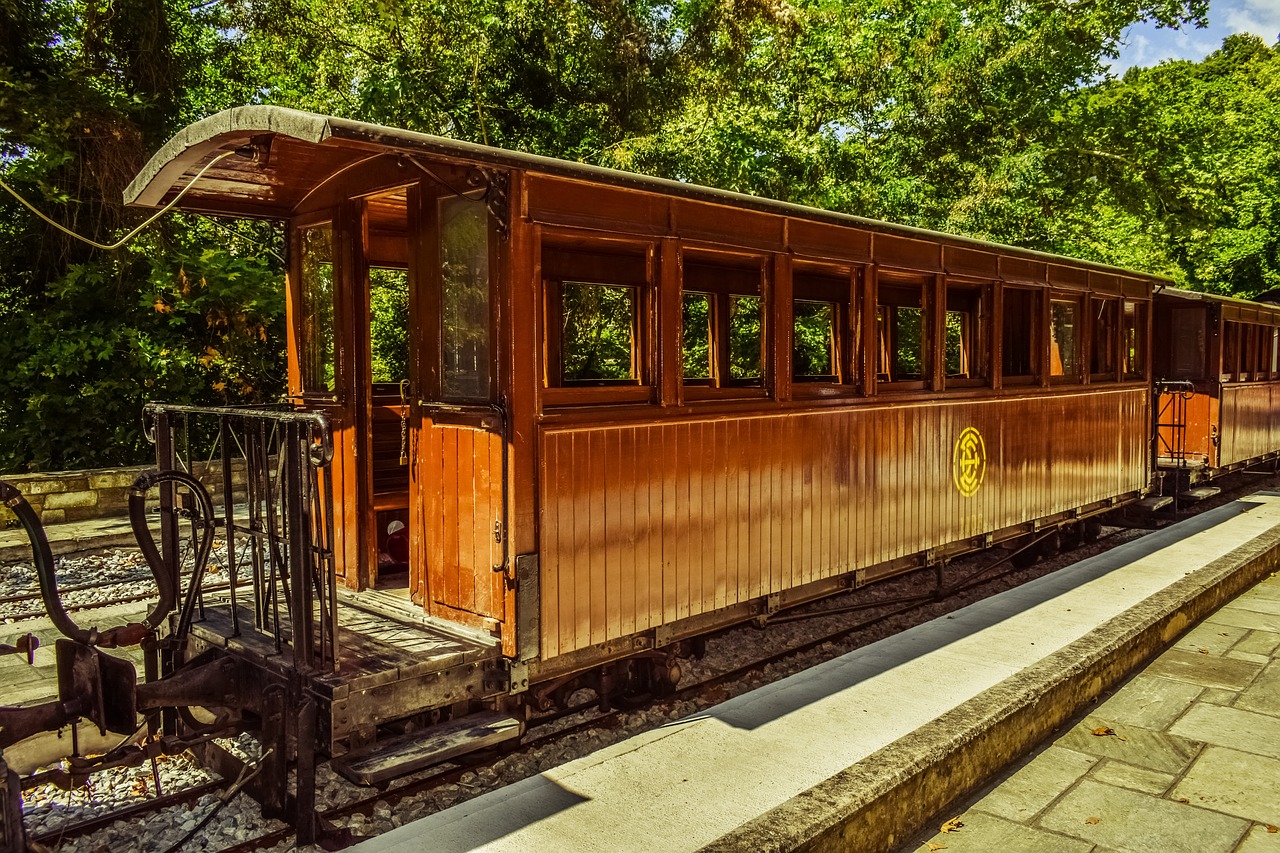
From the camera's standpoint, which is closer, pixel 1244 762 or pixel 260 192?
pixel 1244 762

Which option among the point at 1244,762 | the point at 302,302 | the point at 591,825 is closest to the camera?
the point at 591,825

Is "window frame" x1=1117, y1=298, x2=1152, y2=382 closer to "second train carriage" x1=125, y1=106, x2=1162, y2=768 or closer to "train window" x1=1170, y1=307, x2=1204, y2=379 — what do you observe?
"train window" x1=1170, y1=307, x2=1204, y2=379

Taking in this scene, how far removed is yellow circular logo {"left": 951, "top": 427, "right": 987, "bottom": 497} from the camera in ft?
24.9

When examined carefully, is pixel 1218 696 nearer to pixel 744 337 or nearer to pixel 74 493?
pixel 744 337

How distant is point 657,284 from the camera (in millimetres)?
5035

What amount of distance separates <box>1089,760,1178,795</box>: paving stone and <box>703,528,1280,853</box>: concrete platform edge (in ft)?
1.15

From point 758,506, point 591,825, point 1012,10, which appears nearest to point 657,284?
point 758,506

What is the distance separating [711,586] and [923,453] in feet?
8.59

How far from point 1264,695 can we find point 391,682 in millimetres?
5068

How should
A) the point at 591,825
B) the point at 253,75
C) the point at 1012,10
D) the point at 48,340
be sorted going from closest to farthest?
1. the point at 591,825
2. the point at 48,340
3. the point at 253,75
4. the point at 1012,10

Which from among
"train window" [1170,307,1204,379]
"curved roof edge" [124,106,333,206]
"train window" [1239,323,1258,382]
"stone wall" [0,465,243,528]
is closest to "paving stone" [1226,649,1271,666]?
"curved roof edge" [124,106,333,206]

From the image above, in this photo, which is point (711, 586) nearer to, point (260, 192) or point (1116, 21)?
point (260, 192)

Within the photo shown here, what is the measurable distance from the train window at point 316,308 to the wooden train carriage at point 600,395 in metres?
0.02

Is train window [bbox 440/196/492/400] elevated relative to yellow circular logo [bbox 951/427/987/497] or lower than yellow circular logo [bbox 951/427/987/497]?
elevated
